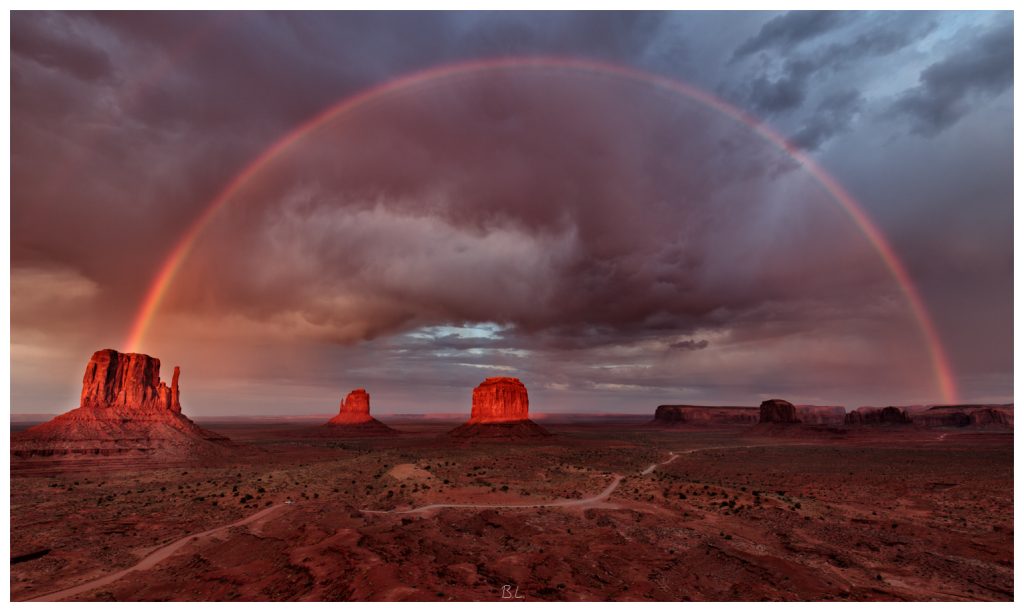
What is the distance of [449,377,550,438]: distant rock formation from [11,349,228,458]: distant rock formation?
72207 mm

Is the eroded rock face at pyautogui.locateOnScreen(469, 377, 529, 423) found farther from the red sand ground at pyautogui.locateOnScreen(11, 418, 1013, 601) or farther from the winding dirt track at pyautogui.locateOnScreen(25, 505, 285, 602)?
the winding dirt track at pyautogui.locateOnScreen(25, 505, 285, 602)

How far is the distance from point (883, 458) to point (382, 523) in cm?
9564

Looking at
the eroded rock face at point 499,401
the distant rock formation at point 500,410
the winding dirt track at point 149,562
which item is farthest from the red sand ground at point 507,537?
the eroded rock face at point 499,401

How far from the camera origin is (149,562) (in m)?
27.1

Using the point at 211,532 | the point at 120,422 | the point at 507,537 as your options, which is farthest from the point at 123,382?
the point at 507,537

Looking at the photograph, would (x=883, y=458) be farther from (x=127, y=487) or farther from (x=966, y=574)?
(x=127, y=487)

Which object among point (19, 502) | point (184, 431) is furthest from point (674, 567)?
point (184, 431)

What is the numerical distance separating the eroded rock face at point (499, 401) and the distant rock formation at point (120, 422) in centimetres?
7860

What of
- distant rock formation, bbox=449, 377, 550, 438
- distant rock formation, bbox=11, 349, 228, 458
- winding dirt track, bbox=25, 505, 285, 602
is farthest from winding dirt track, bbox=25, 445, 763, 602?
distant rock formation, bbox=449, 377, 550, 438

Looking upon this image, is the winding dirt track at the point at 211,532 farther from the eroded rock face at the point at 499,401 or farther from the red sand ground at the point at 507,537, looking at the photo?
the eroded rock face at the point at 499,401

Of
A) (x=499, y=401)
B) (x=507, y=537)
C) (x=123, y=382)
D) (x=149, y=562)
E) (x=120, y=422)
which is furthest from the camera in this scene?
(x=499, y=401)

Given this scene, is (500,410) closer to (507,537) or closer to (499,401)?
(499,401)

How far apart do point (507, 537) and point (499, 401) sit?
427ft

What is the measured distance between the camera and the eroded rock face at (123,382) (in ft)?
296
